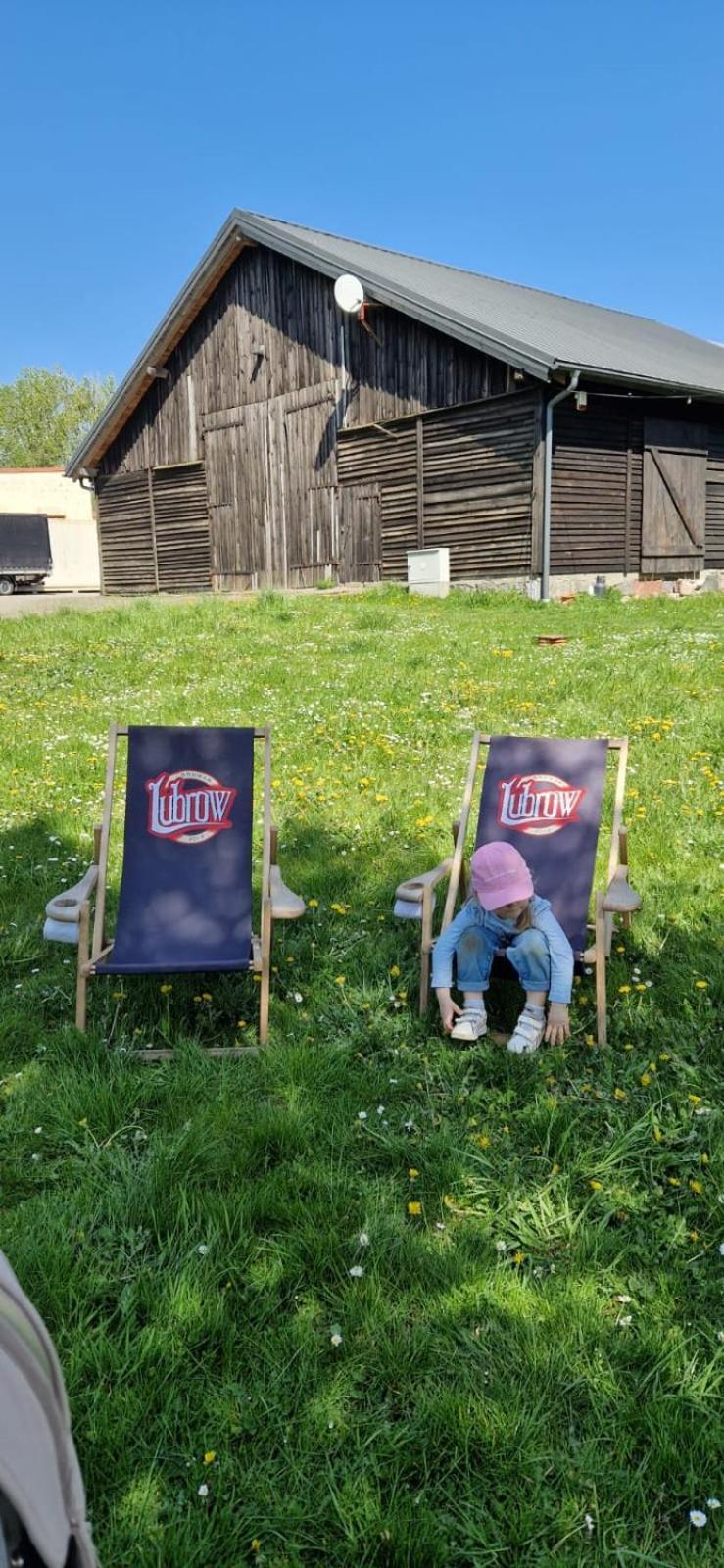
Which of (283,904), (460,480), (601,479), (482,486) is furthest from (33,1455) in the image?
(601,479)

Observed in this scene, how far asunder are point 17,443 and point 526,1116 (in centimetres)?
6771

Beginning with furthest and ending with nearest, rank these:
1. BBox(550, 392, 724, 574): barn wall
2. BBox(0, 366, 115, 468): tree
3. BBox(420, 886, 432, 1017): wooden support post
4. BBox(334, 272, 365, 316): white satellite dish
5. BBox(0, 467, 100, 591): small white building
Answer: BBox(0, 366, 115, 468): tree < BBox(0, 467, 100, 591): small white building < BBox(334, 272, 365, 316): white satellite dish < BBox(550, 392, 724, 574): barn wall < BBox(420, 886, 432, 1017): wooden support post

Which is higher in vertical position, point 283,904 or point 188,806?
point 188,806

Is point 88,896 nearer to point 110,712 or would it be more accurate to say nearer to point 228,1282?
point 228,1282

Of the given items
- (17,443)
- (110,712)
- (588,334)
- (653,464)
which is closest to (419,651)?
(110,712)

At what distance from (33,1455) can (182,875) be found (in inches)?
112

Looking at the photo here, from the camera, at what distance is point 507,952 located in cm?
353

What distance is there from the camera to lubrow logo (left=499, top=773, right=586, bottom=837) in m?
4.00

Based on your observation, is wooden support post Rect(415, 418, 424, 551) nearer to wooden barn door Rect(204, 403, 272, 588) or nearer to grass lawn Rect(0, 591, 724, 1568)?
wooden barn door Rect(204, 403, 272, 588)

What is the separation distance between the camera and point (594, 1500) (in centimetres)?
188

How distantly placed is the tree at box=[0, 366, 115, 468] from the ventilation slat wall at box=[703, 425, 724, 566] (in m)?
51.2

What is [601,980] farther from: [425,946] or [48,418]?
[48,418]

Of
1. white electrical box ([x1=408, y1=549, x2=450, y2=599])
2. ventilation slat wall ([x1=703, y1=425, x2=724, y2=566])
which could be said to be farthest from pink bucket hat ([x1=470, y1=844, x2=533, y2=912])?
ventilation slat wall ([x1=703, y1=425, x2=724, y2=566])

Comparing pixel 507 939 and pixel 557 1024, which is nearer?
pixel 557 1024
